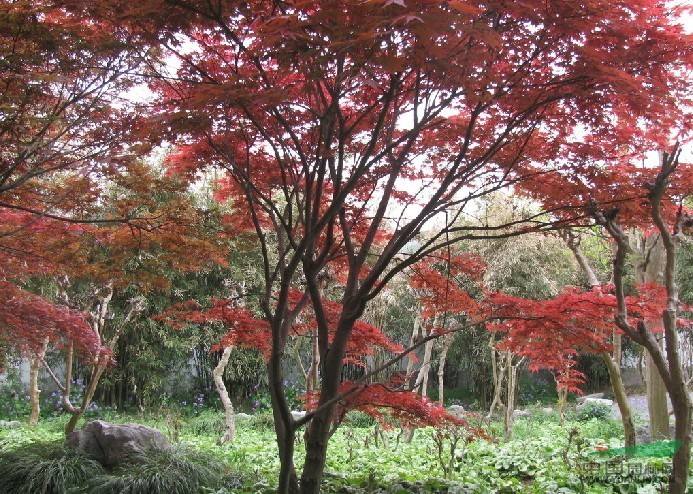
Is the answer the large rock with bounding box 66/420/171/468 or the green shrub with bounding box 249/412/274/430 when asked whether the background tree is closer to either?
the large rock with bounding box 66/420/171/468

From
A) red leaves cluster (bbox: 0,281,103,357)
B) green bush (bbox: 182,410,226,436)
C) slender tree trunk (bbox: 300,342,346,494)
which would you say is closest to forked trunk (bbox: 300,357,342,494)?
slender tree trunk (bbox: 300,342,346,494)

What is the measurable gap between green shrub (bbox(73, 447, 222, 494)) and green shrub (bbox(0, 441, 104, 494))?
0.25 m

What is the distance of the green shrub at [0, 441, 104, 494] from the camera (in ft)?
13.4

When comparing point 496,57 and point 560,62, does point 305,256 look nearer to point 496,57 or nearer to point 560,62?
point 496,57

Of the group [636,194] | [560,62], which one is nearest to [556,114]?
[560,62]

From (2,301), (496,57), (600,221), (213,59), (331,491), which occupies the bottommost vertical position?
(331,491)

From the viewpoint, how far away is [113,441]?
4590mm

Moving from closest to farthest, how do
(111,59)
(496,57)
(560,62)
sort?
(496,57), (560,62), (111,59)

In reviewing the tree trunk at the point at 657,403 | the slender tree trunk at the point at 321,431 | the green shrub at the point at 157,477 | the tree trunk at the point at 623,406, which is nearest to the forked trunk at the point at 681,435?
the tree trunk at the point at 623,406

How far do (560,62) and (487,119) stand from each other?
85 centimetres

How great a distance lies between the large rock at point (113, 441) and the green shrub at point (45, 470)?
0.13 meters

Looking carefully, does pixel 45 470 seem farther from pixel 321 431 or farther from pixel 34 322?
pixel 321 431

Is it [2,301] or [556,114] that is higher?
[556,114]

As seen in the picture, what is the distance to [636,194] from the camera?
3.29m
